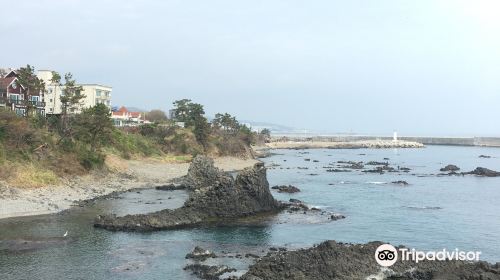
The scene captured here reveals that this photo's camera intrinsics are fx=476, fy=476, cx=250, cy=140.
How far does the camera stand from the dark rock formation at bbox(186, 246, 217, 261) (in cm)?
3100

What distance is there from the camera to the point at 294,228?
4150cm

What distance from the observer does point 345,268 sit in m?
26.4

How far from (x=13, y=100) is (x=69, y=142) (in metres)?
21.4

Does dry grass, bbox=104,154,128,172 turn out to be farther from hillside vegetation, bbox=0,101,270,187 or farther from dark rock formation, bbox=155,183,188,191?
dark rock formation, bbox=155,183,188,191

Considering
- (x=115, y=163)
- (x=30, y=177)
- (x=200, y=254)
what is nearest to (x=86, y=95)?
(x=115, y=163)

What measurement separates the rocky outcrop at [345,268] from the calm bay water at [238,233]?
14.0 ft

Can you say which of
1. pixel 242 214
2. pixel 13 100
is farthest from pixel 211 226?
pixel 13 100

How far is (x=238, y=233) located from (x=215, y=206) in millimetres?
6713

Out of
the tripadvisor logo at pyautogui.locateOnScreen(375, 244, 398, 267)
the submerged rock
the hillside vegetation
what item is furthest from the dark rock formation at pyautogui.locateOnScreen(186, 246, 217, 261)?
the hillside vegetation

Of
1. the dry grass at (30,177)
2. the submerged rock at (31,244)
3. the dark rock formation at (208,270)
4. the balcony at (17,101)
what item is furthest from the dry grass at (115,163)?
the dark rock formation at (208,270)

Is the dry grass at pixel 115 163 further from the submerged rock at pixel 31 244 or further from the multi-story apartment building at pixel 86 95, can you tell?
the submerged rock at pixel 31 244

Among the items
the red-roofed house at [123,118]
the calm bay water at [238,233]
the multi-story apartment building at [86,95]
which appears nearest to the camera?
the calm bay water at [238,233]

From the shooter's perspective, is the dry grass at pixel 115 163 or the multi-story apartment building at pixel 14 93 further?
the multi-story apartment building at pixel 14 93

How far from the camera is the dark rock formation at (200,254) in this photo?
31005 mm
